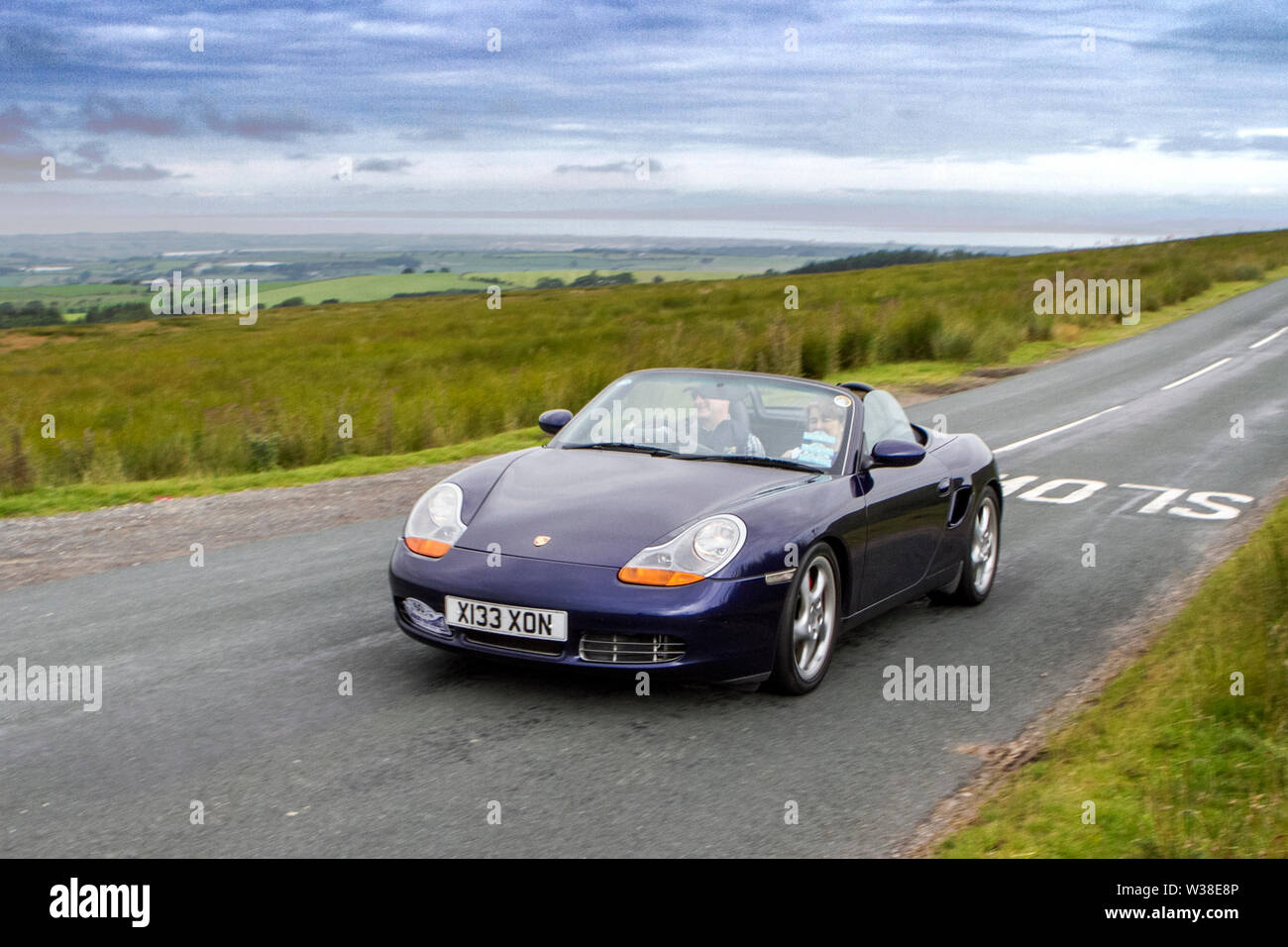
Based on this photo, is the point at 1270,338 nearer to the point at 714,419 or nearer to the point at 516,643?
the point at 714,419

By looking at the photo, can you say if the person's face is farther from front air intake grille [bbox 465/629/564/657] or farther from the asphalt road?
front air intake grille [bbox 465/629/564/657]

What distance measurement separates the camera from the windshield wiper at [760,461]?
6297 mm

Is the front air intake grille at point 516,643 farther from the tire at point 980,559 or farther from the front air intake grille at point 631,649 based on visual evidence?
the tire at point 980,559

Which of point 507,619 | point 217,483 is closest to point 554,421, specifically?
point 507,619

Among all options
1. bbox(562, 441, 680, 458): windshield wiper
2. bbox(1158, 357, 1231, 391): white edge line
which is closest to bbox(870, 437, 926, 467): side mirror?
bbox(562, 441, 680, 458): windshield wiper

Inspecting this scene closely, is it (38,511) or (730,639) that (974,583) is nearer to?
(730,639)

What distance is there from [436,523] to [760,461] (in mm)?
1642

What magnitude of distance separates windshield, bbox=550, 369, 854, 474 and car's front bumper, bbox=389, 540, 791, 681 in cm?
116

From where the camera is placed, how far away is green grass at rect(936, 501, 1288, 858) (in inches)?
160

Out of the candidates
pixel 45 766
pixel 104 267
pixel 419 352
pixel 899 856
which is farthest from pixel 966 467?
pixel 104 267

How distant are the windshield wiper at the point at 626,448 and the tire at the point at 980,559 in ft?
6.68

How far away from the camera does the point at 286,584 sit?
7.75 meters

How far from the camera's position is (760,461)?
6.34 meters

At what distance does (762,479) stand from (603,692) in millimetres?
1270
